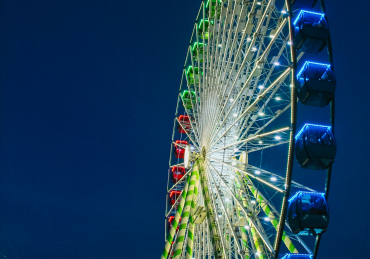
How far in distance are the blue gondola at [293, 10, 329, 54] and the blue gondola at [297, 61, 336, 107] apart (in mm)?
570

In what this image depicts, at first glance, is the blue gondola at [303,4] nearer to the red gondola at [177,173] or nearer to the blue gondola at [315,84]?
the blue gondola at [315,84]

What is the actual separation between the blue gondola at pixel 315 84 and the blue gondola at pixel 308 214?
2.90 metres

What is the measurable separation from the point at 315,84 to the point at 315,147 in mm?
1933

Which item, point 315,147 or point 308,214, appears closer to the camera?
point 308,214

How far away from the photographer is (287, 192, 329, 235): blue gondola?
32.6 feet

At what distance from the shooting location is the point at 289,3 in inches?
403

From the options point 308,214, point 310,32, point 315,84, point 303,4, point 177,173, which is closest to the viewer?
point 308,214

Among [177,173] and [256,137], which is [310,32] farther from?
[177,173]

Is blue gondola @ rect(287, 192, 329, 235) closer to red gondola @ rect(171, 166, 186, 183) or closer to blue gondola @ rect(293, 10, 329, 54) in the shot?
blue gondola @ rect(293, 10, 329, 54)

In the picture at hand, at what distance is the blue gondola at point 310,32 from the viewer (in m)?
10.5

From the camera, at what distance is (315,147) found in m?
10.2

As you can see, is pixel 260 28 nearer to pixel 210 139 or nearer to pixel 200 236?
pixel 210 139

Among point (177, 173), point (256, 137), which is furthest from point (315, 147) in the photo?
point (177, 173)

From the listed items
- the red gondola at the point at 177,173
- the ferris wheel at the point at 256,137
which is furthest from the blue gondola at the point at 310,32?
the red gondola at the point at 177,173
